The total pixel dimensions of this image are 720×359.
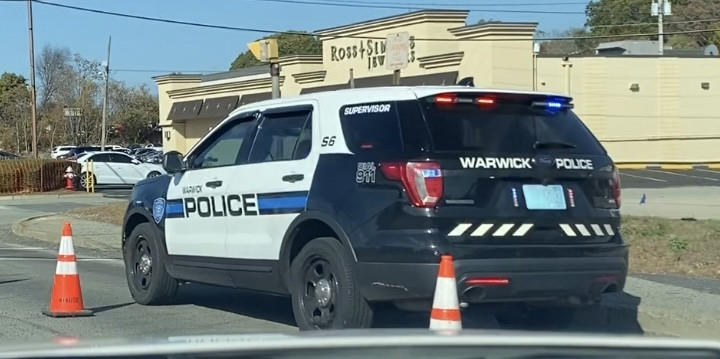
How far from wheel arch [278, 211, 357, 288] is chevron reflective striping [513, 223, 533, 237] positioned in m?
1.25

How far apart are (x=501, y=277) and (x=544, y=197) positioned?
724 millimetres

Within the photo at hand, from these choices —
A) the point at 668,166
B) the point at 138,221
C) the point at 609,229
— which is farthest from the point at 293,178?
the point at 668,166

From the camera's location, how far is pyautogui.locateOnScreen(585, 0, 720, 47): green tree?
77.7 metres

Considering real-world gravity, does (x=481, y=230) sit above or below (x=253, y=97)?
below

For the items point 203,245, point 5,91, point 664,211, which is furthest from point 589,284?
point 5,91

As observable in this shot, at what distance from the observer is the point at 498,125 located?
24.6 feet

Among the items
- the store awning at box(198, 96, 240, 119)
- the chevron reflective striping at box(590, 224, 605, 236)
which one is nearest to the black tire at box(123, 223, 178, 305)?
the chevron reflective striping at box(590, 224, 605, 236)

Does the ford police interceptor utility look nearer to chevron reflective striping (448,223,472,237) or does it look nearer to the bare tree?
Result: chevron reflective striping (448,223,472,237)

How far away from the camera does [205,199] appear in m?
9.14

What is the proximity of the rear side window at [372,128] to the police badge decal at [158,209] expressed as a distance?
8.77 ft

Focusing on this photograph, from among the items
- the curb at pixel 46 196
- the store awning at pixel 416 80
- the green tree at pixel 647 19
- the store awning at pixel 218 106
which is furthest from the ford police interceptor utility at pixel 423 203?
the green tree at pixel 647 19

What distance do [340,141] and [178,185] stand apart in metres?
2.42

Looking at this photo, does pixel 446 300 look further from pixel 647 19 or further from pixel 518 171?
pixel 647 19

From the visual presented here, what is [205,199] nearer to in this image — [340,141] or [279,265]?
[279,265]
